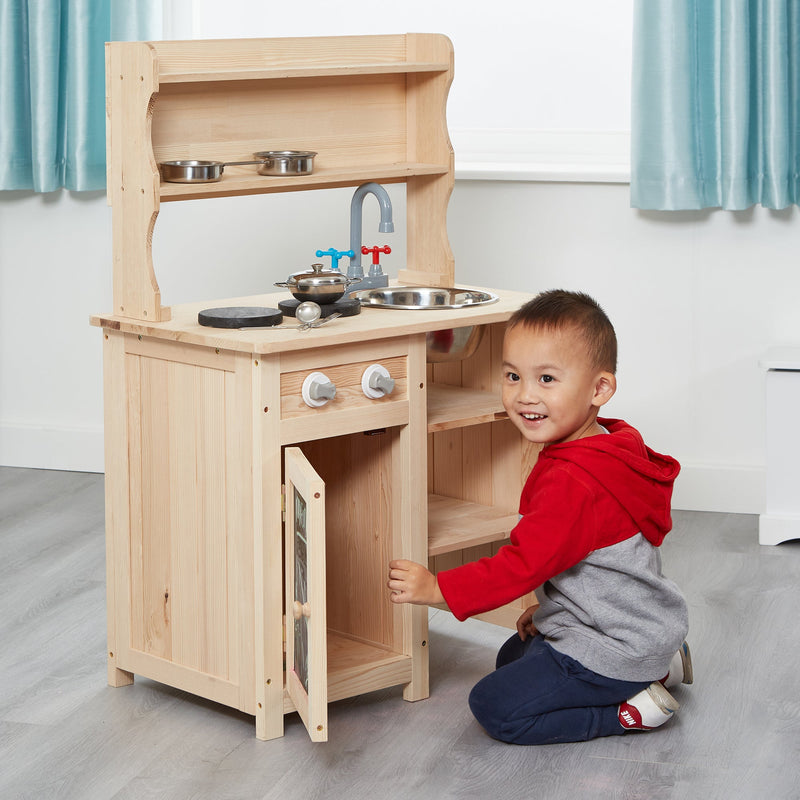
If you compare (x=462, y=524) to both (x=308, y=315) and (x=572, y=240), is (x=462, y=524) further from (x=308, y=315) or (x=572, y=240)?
(x=572, y=240)

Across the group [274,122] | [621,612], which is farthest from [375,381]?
[274,122]

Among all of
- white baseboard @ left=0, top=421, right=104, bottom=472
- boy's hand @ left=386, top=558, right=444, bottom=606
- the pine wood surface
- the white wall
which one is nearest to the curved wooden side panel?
the pine wood surface

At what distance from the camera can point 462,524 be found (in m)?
2.39

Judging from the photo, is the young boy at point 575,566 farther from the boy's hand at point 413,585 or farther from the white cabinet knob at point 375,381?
the white cabinet knob at point 375,381

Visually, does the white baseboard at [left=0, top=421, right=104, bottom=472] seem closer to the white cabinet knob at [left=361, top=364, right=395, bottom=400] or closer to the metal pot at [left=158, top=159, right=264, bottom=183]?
the metal pot at [left=158, top=159, right=264, bottom=183]

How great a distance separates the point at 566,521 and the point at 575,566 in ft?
0.39

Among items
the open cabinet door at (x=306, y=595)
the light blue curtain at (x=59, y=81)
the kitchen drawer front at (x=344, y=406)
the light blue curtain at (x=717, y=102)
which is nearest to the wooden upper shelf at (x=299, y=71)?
the kitchen drawer front at (x=344, y=406)

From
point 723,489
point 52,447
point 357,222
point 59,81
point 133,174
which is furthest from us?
point 52,447

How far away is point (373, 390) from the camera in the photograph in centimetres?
207

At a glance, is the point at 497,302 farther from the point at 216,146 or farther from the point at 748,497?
the point at 748,497

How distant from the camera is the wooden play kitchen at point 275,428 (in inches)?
77.6

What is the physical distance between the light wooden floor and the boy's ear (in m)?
0.55

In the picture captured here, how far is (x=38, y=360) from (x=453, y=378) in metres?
1.81

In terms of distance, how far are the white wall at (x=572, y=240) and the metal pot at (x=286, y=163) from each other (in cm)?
118
